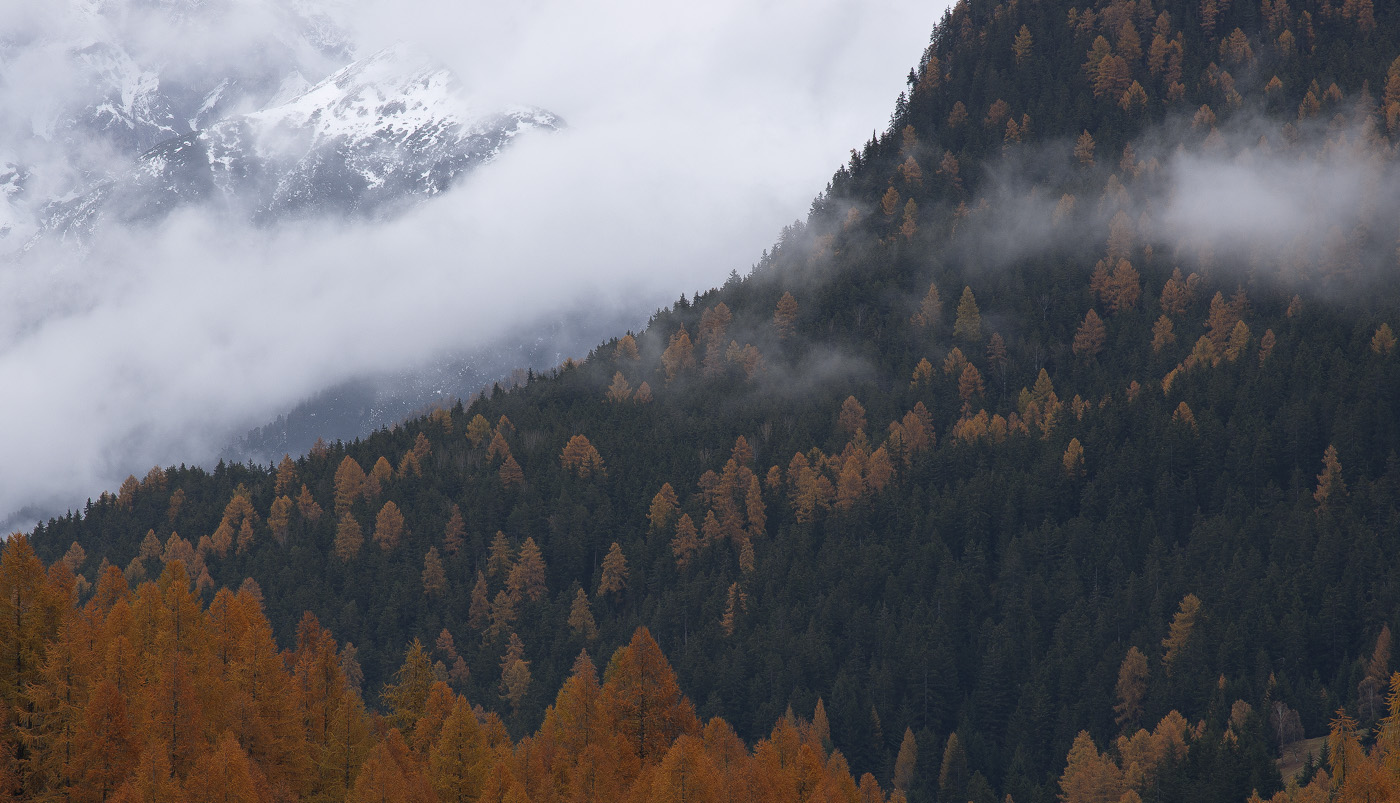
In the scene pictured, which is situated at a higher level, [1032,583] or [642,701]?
[642,701]

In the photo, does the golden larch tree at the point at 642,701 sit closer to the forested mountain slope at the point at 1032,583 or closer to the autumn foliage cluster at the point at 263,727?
the autumn foliage cluster at the point at 263,727

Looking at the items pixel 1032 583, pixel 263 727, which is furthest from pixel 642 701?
pixel 1032 583

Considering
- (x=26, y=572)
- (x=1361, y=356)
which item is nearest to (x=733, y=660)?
(x=1361, y=356)

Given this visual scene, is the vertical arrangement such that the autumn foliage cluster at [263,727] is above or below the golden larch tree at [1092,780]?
above

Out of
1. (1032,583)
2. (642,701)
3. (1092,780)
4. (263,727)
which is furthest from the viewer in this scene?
(1032,583)

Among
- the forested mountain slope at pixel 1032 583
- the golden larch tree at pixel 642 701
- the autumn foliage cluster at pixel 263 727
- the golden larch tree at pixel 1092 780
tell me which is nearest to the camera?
the autumn foliage cluster at pixel 263 727

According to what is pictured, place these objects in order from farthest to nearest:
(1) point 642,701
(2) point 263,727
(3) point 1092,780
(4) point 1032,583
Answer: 1. (4) point 1032,583
2. (3) point 1092,780
3. (1) point 642,701
4. (2) point 263,727

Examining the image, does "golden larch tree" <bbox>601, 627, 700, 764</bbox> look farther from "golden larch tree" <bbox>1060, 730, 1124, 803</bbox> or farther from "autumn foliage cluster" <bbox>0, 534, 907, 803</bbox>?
"golden larch tree" <bbox>1060, 730, 1124, 803</bbox>

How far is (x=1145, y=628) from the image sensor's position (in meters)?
150

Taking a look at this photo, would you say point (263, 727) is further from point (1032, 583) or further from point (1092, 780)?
point (1032, 583)

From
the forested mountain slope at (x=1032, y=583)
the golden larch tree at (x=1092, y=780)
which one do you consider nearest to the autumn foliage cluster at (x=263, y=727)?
the golden larch tree at (x=1092, y=780)

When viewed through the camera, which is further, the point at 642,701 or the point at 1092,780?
the point at 1092,780

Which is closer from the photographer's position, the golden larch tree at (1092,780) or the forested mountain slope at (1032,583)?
the golden larch tree at (1092,780)

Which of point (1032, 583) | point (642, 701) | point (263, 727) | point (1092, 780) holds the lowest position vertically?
point (1092, 780)
